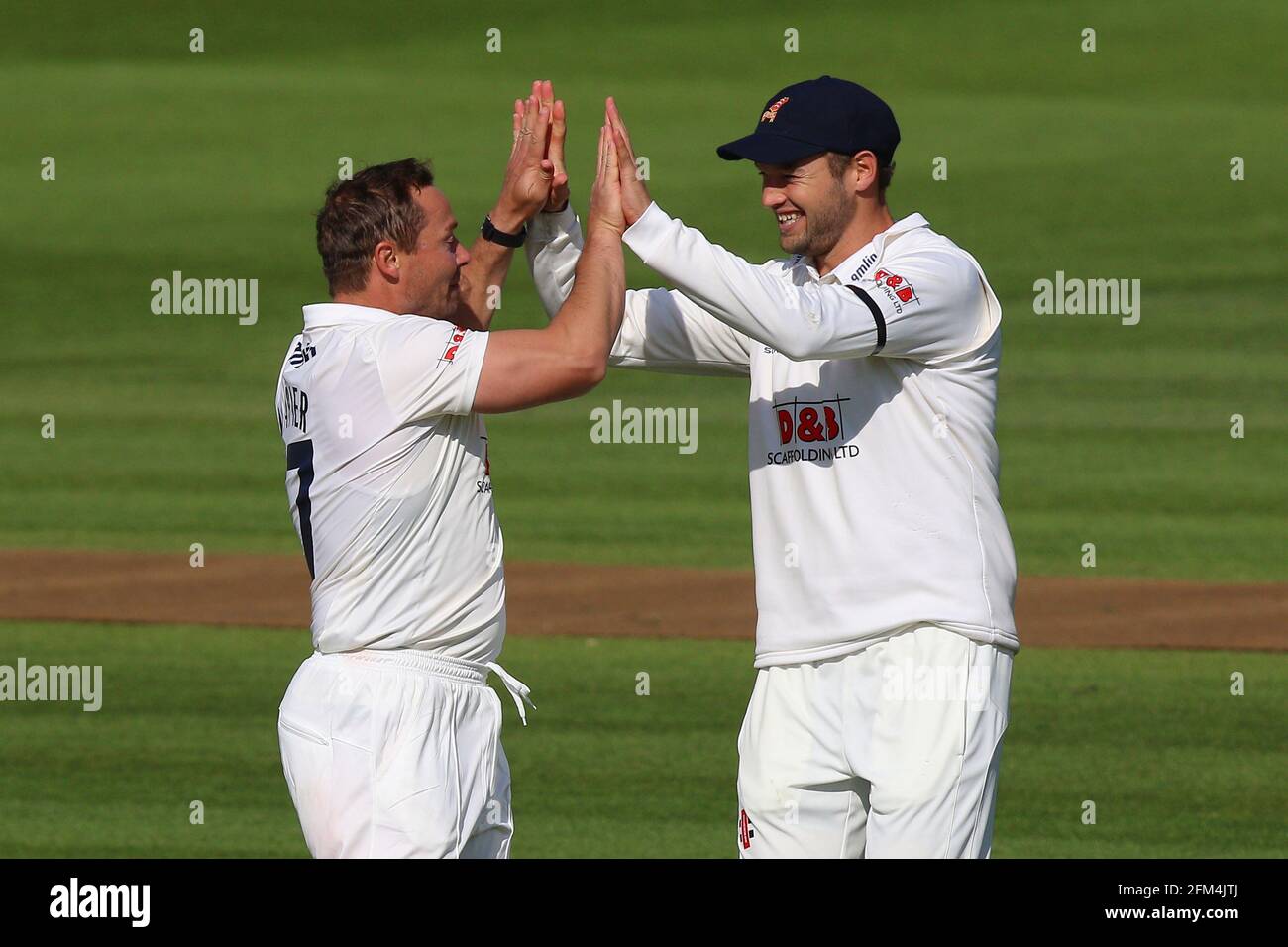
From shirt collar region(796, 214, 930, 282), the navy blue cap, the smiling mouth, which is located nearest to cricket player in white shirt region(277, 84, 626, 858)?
the navy blue cap

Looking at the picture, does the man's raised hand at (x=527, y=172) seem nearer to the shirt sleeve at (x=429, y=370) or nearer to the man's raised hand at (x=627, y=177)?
the man's raised hand at (x=627, y=177)

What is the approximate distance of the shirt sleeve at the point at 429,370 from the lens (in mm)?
5238

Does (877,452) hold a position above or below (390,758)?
above

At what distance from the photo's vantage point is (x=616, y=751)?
406 inches

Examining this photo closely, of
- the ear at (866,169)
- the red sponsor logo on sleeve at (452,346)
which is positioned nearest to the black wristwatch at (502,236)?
the red sponsor logo on sleeve at (452,346)

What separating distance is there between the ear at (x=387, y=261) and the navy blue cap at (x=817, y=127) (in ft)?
3.42

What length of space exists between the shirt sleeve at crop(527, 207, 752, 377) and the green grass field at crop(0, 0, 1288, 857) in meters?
Result: 3.28

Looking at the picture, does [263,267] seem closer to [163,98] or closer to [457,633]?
[163,98]

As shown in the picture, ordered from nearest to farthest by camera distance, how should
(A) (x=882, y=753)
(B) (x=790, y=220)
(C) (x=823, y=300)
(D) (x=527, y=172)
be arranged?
1. (C) (x=823, y=300)
2. (A) (x=882, y=753)
3. (B) (x=790, y=220)
4. (D) (x=527, y=172)

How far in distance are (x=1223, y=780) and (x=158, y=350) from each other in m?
17.3

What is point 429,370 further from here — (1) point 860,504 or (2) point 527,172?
(1) point 860,504

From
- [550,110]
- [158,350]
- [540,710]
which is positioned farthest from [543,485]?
[550,110]

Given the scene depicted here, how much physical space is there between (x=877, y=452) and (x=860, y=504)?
6.4 inches

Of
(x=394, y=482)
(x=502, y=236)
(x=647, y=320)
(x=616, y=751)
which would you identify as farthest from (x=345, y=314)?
(x=616, y=751)
